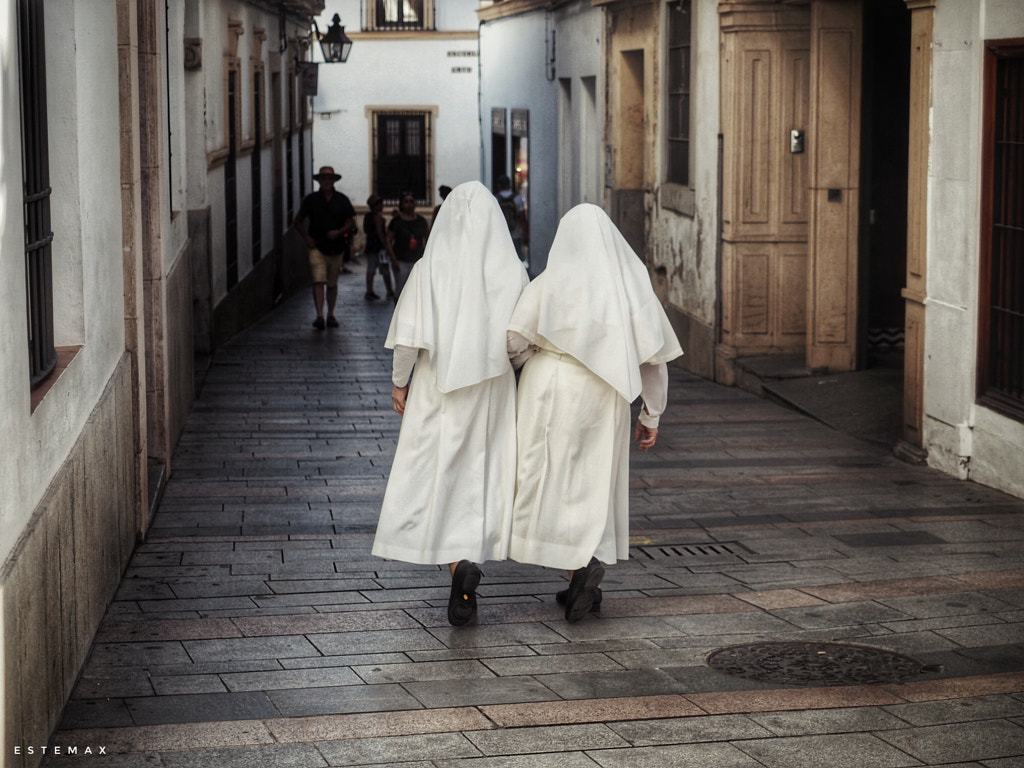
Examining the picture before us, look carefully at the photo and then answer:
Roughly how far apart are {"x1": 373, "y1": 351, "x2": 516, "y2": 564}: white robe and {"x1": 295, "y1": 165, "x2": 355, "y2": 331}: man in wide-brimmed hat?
11896 mm

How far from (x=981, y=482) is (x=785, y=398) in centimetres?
317

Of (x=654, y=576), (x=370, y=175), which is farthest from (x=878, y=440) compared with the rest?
(x=370, y=175)

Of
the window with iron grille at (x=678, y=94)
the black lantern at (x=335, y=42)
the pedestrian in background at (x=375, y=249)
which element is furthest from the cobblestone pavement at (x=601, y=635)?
the black lantern at (x=335, y=42)

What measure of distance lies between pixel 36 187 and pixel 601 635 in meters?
2.82

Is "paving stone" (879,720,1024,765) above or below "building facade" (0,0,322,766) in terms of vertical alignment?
below

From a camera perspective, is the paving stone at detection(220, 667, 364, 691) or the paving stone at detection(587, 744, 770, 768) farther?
the paving stone at detection(220, 667, 364, 691)

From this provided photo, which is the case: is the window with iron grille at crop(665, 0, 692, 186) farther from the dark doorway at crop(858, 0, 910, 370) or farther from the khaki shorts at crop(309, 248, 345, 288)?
the khaki shorts at crop(309, 248, 345, 288)

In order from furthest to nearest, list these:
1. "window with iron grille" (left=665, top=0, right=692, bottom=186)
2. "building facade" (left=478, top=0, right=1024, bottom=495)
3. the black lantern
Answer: the black lantern, "window with iron grille" (left=665, top=0, right=692, bottom=186), "building facade" (left=478, top=0, right=1024, bottom=495)

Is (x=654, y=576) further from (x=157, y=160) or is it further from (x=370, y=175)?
(x=370, y=175)

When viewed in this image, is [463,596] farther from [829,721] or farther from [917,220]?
[917,220]

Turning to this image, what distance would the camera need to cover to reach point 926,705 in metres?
5.48

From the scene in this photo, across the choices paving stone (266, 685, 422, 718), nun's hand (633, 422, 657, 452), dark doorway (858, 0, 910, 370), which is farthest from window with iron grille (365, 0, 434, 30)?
paving stone (266, 685, 422, 718)

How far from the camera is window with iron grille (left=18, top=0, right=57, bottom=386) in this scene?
556 cm

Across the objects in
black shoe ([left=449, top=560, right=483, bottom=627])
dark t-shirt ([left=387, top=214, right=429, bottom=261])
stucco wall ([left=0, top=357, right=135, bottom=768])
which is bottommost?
black shoe ([left=449, top=560, right=483, bottom=627])
